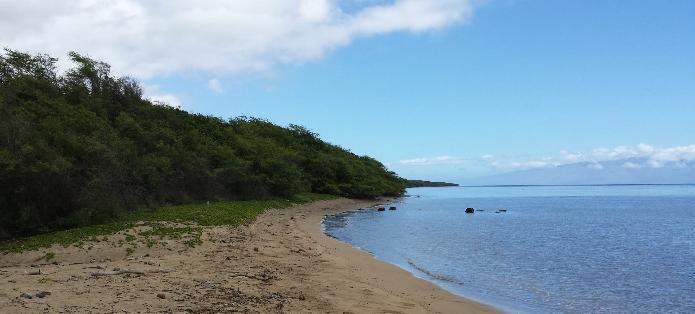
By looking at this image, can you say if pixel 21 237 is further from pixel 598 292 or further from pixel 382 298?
pixel 598 292

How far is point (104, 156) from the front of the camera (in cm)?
2580

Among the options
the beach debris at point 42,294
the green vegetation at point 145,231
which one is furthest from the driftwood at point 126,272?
the green vegetation at point 145,231

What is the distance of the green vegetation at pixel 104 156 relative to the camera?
822 inches

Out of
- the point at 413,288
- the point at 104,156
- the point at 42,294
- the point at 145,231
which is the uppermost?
the point at 104,156

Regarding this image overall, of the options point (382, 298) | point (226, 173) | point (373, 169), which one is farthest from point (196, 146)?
point (373, 169)

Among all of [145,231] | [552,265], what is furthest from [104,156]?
[552,265]

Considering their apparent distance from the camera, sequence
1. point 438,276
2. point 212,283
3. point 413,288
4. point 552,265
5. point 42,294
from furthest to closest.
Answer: point 552,265, point 438,276, point 413,288, point 212,283, point 42,294

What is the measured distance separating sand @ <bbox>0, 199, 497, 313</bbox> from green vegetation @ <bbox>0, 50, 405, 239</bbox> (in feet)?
14.3

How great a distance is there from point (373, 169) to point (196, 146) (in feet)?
198

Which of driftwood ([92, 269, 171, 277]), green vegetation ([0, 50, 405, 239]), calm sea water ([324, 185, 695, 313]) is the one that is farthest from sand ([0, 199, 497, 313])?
green vegetation ([0, 50, 405, 239])

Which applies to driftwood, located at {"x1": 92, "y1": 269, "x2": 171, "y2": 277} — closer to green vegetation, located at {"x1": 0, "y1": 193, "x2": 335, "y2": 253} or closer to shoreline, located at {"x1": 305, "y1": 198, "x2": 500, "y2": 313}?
green vegetation, located at {"x1": 0, "y1": 193, "x2": 335, "y2": 253}

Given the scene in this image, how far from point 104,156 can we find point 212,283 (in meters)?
17.8

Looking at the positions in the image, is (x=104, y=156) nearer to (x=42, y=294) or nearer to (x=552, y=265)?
(x=42, y=294)

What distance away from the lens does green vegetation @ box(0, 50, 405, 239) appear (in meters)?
20.9
